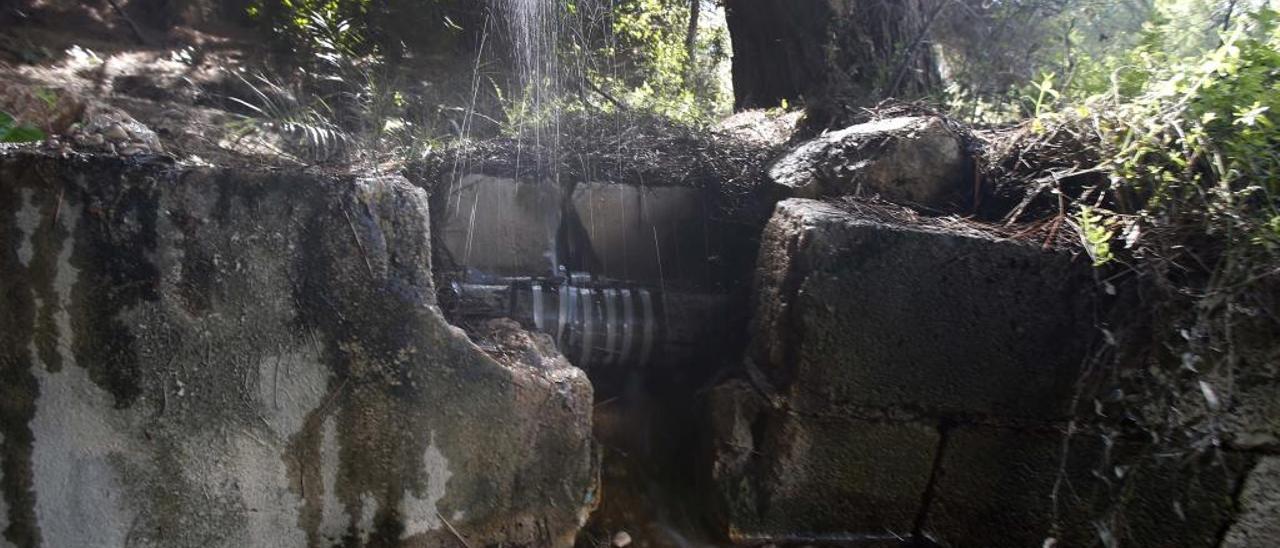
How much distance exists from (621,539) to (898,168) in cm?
146

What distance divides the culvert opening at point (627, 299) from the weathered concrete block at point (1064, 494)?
0.72 metres

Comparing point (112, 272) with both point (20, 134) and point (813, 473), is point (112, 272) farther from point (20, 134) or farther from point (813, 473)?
point (813, 473)

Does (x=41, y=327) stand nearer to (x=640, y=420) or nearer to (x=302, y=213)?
(x=302, y=213)

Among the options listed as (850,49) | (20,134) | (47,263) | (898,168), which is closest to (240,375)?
(47,263)

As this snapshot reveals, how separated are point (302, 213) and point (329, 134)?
1067 mm

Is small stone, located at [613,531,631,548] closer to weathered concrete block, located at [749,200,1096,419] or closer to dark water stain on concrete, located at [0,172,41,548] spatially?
weathered concrete block, located at [749,200,1096,419]

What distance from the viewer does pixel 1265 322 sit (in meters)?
2.01

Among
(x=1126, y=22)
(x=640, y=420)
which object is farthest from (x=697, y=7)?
(x=640, y=420)

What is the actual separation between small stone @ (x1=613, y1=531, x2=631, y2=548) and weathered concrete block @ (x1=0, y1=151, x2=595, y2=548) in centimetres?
37

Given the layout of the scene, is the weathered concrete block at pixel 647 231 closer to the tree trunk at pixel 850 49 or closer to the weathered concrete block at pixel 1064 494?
the tree trunk at pixel 850 49

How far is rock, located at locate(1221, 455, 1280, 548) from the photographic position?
7.03ft

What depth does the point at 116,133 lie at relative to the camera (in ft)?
6.40

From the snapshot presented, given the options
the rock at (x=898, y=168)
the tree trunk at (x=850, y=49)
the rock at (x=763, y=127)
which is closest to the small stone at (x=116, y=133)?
the rock at (x=898, y=168)

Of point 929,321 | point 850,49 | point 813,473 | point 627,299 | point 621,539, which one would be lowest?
point 621,539
